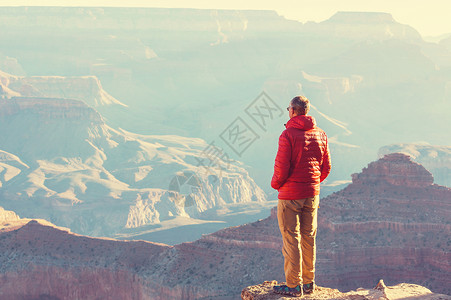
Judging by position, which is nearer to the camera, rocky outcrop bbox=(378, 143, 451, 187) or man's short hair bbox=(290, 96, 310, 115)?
man's short hair bbox=(290, 96, 310, 115)

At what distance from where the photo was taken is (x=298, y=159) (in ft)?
61.2

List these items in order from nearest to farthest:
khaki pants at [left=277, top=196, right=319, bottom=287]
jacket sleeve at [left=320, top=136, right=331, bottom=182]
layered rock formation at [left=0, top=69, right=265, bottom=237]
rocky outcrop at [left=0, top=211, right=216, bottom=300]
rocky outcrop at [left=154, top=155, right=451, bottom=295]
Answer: khaki pants at [left=277, top=196, right=319, bottom=287], jacket sleeve at [left=320, top=136, right=331, bottom=182], rocky outcrop at [left=154, top=155, right=451, bottom=295], rocky outcrop at [left=0, top=211, right=216, bottom=300], layered rock formation at [left=0, top=69, right=265, bottom=237]

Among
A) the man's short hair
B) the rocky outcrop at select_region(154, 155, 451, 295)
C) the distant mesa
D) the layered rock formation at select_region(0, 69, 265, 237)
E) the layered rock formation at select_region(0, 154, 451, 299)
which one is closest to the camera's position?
the man's short hair

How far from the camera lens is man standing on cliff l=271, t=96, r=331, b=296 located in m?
18.5

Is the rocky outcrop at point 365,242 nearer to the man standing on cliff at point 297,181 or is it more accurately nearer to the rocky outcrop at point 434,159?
the man standing on cliff at point 297,181

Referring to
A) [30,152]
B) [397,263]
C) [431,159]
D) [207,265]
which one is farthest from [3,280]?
[30,152]

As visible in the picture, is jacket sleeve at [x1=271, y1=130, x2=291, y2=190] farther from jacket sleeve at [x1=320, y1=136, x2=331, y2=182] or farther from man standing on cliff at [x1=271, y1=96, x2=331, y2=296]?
jacket sleeve at [x1=320, y1=136, x2=331, y2=182]

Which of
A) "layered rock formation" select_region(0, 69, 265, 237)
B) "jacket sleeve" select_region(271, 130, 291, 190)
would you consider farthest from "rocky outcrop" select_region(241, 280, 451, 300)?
"layered rock formation" select_region(0, 69, 265, 237)

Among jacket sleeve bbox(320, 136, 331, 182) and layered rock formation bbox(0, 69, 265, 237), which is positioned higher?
layered rock formation bbox(0, 69, 265, 237)

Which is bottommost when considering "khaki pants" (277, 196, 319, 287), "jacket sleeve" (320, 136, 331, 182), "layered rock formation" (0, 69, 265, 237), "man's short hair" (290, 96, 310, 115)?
"khaki pants" (277, 196, 319, 287)

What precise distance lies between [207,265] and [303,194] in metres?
37.2

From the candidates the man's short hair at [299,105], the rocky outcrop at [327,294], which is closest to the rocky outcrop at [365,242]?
the rocky outcrop at [327,294]

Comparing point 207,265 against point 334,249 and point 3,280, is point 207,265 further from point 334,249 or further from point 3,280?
point 3,280

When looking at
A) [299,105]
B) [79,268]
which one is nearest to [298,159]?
[299,105]
